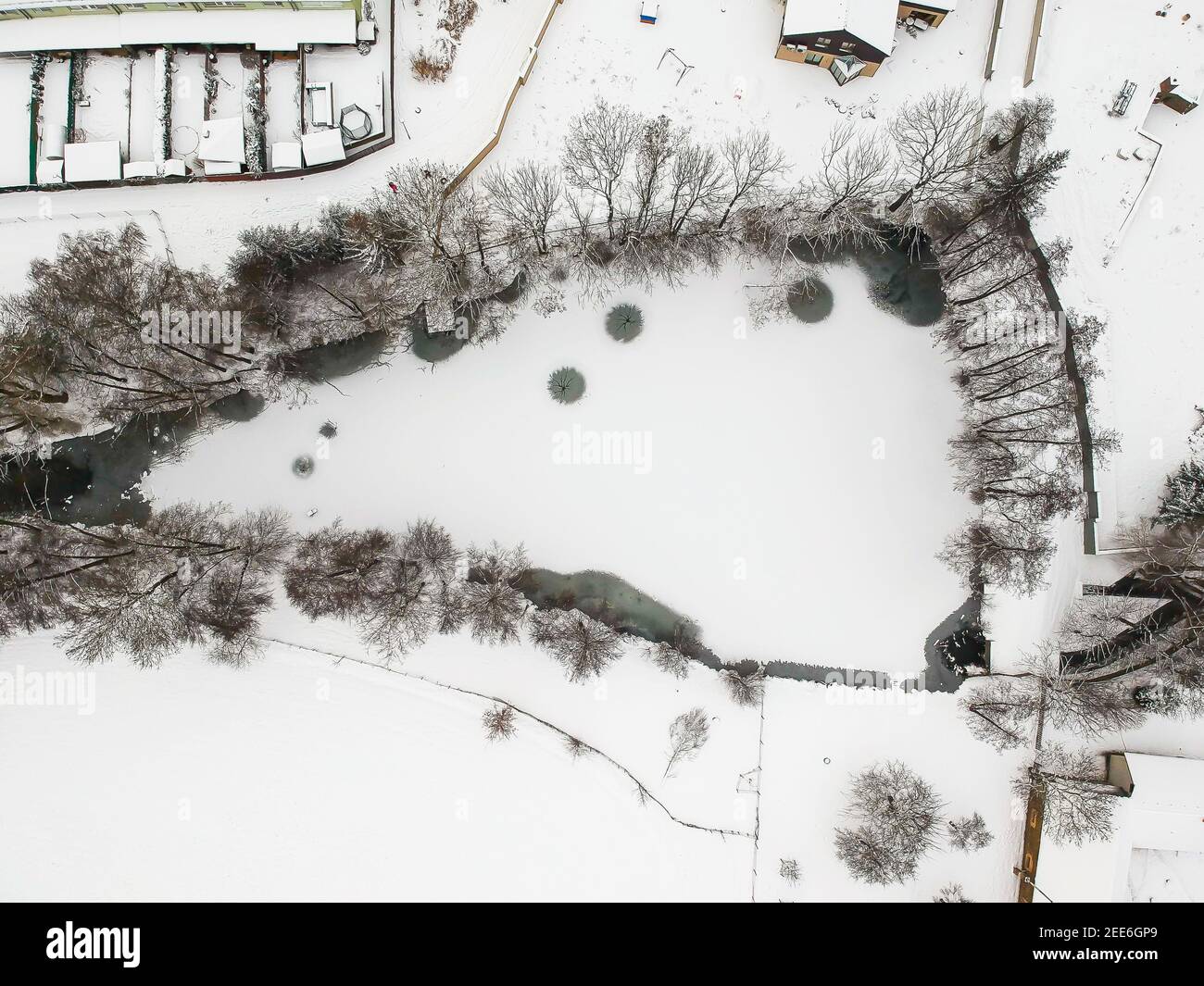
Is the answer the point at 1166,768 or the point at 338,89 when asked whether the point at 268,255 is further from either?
the point at 1166,768

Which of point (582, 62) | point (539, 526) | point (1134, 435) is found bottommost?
point (539, 526)

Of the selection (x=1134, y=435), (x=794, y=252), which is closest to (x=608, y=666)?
(x=794, y=252)

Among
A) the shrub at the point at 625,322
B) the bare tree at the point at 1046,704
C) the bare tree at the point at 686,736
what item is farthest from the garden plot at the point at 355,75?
the bare tree at the point at 1046,704

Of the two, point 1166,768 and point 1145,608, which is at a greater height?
point 1145,608

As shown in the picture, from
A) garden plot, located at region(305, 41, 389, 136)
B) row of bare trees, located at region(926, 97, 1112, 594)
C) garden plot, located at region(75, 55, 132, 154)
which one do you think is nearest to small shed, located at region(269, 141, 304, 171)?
garden plot, located at region(305, 41, 389, 136)

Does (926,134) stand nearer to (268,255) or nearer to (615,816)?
(268,255)

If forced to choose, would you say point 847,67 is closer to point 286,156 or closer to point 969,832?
point 286,156
